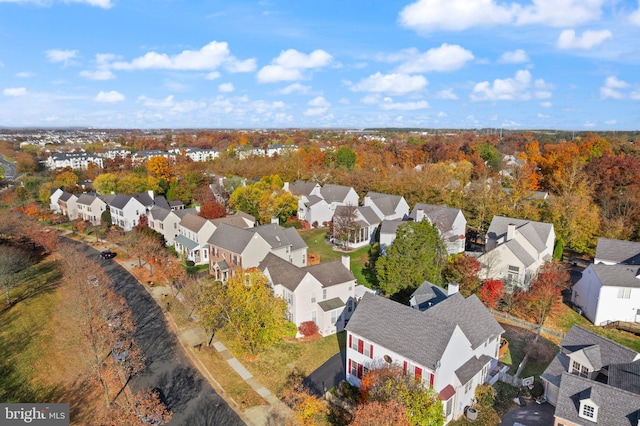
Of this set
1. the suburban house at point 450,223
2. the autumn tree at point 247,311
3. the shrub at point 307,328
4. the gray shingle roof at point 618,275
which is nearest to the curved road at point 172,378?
the autumn tree at point 247,311

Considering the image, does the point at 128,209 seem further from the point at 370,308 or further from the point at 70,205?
the point at 370,308

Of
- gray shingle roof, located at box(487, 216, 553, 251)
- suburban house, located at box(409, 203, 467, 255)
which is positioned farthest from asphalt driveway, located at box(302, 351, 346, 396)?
suburban house, located at box(409, 203, 467, 255)

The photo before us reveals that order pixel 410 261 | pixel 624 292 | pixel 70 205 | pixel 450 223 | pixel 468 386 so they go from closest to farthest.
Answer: pixel 468 386, pixel 624 292, pixel 410 261, pixel 450 223, pixel 70 205

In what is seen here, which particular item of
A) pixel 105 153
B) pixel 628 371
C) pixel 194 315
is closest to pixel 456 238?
pixel 628 371

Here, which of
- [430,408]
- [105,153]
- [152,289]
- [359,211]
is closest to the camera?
[430,408]

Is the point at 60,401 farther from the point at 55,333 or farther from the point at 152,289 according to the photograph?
the point at 152,289

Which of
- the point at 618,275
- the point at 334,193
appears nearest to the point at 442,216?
the point at 618,275

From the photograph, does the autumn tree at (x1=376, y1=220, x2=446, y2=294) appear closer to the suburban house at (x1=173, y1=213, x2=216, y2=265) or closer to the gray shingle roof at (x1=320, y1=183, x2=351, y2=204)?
the suburban house at (x1=173, y1=213, x2=216, y2=265)
